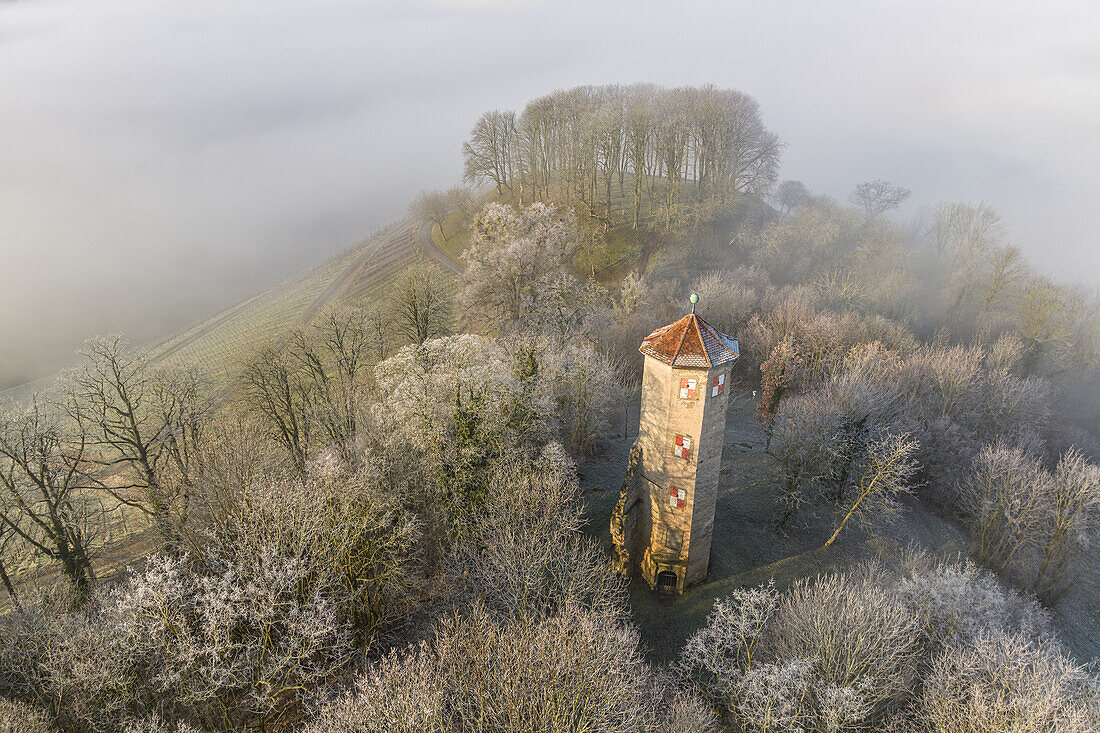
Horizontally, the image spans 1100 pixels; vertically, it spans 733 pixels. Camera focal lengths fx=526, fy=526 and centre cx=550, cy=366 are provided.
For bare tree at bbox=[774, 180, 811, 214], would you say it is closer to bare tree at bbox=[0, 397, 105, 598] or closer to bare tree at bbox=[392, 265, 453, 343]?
bare tree at bbox=[392, 265, 453, 343]

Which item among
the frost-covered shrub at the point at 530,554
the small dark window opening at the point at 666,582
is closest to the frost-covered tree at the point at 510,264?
the frost-covered shrub at the point at 530,554

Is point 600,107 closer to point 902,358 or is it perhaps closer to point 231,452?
point 902,358

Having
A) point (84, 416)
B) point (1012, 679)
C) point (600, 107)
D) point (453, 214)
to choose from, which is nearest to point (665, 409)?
point (1012, 679)

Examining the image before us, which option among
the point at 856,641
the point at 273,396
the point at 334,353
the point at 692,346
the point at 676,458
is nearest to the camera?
the point at 856,641

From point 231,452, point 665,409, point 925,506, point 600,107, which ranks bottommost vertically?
point 925,506

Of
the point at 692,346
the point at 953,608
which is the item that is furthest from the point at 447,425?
the point at 953,608

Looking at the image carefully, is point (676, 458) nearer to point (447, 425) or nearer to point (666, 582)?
point (666, 582)
